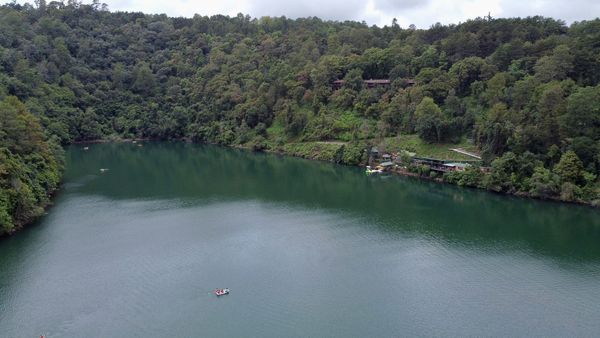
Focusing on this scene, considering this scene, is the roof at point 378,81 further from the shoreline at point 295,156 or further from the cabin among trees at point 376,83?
the shoreline at point 295,156

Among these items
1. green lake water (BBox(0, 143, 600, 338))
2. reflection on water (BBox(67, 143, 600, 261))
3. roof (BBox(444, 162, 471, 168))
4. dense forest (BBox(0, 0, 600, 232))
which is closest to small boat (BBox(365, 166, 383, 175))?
reflection on water (BBox(67, 143, 600, 261))

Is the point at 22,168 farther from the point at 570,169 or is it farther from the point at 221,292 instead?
the point at 570,169

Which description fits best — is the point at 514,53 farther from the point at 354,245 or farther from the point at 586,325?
the point at 586,325

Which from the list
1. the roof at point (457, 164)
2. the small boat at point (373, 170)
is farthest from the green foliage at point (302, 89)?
the small boat at point (373, 170)

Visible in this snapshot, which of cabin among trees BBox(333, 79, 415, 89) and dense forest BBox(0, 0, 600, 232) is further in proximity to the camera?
cabin among trees BBox(333, 79, 415, 89)

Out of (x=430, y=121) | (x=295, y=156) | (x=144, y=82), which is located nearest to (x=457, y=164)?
(x=430, y=121)

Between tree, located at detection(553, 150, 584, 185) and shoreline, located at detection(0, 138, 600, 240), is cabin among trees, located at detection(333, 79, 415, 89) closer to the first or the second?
shoreline, located at detection(0, 138, 600, 240)
